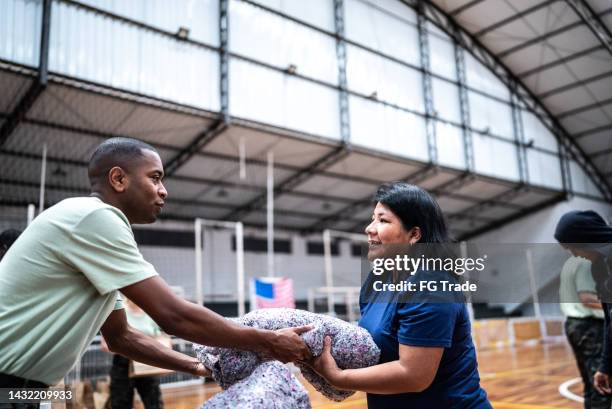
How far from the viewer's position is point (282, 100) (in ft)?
44.1

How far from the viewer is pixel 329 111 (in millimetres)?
14406

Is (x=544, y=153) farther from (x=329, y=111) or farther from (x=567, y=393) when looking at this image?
(x=567, y=393)

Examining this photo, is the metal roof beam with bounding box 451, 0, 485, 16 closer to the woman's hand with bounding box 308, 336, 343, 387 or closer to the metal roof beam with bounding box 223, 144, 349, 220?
the metal roof beam with bounding box 223, 144, 349, 220

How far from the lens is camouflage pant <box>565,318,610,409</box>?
148 inches

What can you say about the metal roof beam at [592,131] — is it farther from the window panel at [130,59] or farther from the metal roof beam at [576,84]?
the window panel at [130,59]

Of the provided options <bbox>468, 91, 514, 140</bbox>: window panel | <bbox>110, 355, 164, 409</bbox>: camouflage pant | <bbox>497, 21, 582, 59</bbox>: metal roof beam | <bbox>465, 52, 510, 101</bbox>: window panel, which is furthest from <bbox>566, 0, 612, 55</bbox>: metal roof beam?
<bbox>110, 355, 164, 409</bbox>: camouflage pant

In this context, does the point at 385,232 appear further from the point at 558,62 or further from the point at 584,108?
the point at 584,108

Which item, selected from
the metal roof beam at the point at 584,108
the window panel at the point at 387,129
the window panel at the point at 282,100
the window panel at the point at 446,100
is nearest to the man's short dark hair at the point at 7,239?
the window panel at the point at 282,100

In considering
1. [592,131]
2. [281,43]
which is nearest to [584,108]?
[592,131]

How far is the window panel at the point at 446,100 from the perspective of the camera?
17578 millimetres

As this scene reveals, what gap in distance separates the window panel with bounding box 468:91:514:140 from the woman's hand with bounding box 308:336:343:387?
59.9 ft

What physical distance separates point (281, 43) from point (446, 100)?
22.1 feet

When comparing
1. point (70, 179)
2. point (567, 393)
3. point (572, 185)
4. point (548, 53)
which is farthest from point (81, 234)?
point (572, 185)

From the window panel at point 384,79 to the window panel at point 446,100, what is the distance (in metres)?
0.79
